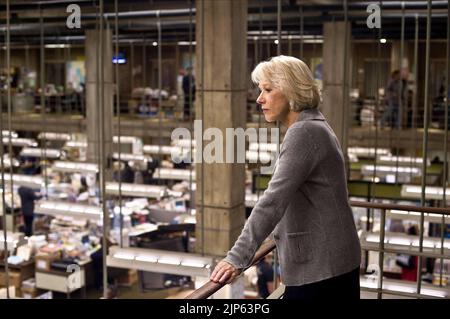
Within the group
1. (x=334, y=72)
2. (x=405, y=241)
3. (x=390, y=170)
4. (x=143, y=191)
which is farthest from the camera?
(x=334, y=72)

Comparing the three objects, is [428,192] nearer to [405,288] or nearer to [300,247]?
[405,288]

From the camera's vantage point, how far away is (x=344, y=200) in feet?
6.51

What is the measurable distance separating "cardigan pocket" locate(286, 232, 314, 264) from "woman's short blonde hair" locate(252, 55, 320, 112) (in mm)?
375

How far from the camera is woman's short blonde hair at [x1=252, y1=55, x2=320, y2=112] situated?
196 cm

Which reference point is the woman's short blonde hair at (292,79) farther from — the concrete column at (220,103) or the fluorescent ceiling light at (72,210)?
the fluorescent ceiling light at (72,210)

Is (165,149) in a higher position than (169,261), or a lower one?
higher

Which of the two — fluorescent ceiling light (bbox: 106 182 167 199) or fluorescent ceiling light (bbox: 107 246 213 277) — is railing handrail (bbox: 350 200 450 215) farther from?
fluorescent ceiling light (bbox: 106 182 167 199)

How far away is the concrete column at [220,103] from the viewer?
25.4ft

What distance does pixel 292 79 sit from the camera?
1957mm

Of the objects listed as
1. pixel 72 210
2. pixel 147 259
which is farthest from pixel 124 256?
pixel 72 210

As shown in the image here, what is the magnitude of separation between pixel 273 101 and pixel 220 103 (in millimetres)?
5958

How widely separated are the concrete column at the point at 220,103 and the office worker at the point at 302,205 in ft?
17.7

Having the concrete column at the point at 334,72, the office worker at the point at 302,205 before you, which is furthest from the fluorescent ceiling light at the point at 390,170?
the office worker at the point at 302,205
